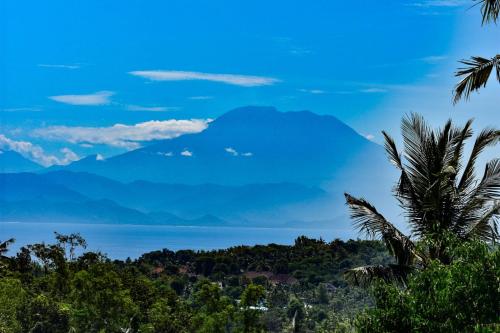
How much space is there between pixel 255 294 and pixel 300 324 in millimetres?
22181

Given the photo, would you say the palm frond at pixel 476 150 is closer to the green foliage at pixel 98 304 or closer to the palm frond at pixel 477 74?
the palm frond at pixel 477 74

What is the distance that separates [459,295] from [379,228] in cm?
416

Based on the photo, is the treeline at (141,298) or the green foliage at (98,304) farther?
the green foliage at (98,304)

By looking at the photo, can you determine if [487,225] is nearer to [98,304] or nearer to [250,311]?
[250,311]

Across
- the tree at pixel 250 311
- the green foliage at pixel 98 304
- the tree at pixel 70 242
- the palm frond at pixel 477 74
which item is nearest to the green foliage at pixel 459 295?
the palm frond at pixel 477 74

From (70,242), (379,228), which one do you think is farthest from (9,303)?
(379,228)

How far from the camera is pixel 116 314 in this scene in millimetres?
35156

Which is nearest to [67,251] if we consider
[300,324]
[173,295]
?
[173,295]

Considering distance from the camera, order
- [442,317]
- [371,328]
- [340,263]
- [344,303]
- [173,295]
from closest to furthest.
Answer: [442,317] < [371,328] < [173,295] < [344,303] < [340,263]

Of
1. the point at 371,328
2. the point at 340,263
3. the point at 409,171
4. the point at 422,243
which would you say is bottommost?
the point at 371,328

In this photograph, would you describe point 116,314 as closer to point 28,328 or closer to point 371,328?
point 28,328

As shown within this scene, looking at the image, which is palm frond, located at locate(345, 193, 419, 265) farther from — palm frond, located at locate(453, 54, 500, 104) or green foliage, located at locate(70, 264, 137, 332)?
green foliage, located at locate(70, 264, 137, 332)

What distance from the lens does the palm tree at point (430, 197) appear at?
41.8ft

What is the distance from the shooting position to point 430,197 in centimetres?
1299
